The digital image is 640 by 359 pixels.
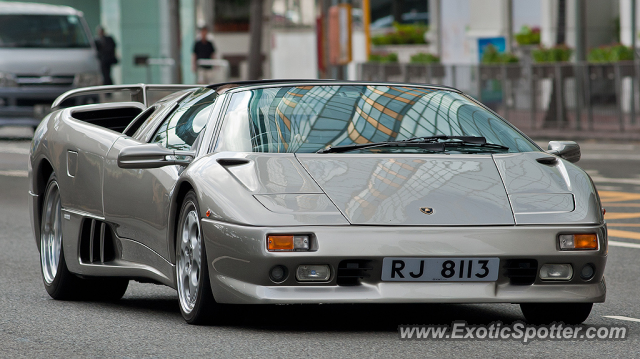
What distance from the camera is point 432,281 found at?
5336 mm

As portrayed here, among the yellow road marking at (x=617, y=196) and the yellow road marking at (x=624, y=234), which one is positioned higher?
the yellow road marking at (x=624, y=234)

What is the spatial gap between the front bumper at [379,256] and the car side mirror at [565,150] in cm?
99

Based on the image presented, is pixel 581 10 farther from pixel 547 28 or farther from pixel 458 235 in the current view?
pixel 458 235

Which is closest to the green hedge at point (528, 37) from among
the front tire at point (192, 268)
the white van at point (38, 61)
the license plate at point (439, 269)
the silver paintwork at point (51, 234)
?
the white van at point (38, 61)

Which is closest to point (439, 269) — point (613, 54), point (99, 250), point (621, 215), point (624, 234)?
point (99, 250)

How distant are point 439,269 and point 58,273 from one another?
2.60 metres

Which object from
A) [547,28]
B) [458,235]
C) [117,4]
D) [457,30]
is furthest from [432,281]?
[117,4]

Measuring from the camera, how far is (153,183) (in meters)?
6.19

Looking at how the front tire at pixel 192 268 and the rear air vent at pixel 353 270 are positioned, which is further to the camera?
the front tire at pixel 192 268

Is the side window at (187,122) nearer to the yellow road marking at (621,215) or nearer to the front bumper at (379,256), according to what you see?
the front bumper at (379,256)

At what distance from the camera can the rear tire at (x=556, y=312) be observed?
579 centimetres

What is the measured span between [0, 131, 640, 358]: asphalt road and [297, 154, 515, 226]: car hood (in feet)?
1.76

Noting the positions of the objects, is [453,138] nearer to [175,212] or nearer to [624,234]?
[175,212]

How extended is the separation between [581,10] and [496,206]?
20.0 meters
